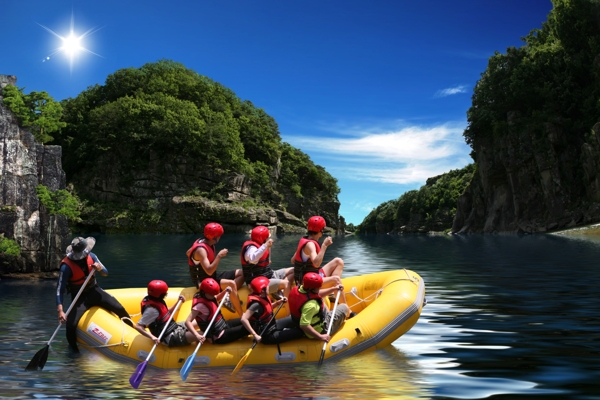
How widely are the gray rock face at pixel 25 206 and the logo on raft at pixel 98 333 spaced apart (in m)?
9.89

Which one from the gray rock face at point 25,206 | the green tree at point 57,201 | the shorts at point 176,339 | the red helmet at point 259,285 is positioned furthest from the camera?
the green tree at point 57,201

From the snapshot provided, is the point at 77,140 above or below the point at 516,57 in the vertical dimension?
below

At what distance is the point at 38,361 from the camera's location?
759 centimetres

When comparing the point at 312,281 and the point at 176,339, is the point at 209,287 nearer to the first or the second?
the point at 176,339

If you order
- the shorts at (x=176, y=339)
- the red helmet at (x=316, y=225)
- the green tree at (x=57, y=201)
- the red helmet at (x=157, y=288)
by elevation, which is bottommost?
the shorts at (x=176, y=339)

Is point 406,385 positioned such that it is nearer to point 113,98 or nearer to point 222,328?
point 222,328

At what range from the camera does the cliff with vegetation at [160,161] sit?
61.5 metres

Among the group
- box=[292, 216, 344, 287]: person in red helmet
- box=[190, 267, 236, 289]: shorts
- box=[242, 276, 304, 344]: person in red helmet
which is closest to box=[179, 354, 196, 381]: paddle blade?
box=[242, 276, 304, 344]: person in red helmet

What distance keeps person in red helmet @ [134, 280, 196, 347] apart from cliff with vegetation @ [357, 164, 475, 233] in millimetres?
100740

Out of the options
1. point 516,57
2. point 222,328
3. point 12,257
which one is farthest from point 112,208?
point 222,328

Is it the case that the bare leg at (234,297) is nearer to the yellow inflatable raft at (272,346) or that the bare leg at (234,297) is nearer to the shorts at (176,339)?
the yellow inflatable raft at (272,346)

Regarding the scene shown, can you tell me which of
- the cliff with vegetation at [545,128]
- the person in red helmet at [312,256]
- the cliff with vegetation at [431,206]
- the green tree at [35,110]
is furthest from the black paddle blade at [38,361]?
the cliff with vegetation at [431,206]

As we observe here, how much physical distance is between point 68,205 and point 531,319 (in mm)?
13974

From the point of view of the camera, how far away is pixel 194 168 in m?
65.2
